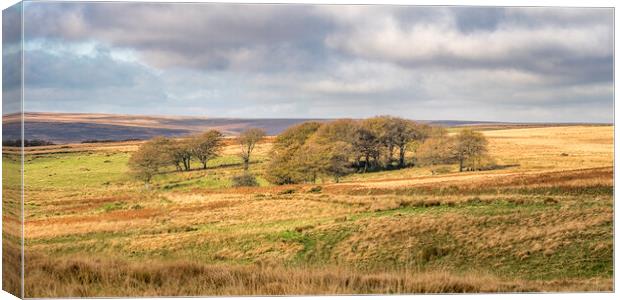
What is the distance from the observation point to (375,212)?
44.9ft

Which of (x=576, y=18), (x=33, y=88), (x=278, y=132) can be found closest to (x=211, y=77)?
(x=278, y=132)

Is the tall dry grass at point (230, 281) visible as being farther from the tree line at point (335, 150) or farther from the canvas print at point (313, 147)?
the tree line at point (335, 150)

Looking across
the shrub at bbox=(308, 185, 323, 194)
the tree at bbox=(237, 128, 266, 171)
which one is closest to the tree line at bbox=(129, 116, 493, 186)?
the tree at bbox=(237, 128, 266, 171)

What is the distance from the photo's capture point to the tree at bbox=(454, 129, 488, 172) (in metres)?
14.3

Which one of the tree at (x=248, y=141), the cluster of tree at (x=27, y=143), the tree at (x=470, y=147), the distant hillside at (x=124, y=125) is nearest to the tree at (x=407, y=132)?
the distant hillside at (x=124, y=125)

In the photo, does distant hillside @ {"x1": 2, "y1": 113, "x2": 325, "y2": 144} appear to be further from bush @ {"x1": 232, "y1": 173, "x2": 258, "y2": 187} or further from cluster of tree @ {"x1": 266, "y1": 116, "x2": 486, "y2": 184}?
bush @ {"x1": 232, "y1": 173, "x2": 258, "y2": 187}

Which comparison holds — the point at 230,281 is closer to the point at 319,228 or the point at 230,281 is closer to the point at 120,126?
the point at 319,228

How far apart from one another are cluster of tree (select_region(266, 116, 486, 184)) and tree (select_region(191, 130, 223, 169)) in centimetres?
94

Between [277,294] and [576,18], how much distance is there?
20.7 ft

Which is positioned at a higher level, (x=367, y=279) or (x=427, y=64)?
(x=427, y=64)

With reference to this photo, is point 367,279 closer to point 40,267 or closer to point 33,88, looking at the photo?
point 40,267

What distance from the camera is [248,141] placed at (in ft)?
46.3

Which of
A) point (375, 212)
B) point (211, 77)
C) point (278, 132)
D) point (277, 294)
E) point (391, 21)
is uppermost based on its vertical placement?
point (391, 21)

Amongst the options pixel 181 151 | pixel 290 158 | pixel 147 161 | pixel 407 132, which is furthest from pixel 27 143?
pixel 407 132
